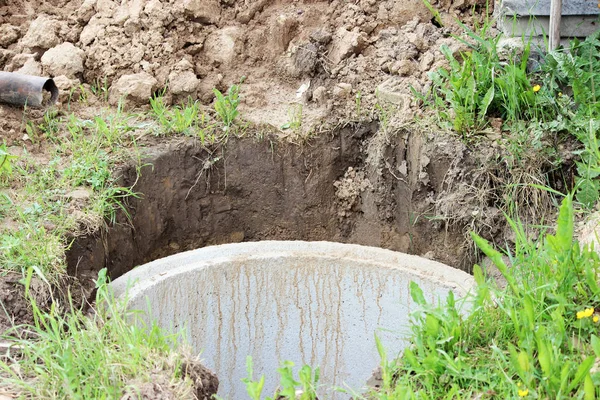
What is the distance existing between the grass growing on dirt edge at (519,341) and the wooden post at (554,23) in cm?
156

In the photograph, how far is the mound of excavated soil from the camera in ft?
14.5

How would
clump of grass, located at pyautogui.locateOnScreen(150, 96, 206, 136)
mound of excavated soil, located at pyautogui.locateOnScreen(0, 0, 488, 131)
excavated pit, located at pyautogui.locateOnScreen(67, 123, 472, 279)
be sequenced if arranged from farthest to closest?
mound of excavated soil, located at pyautogui.locateOnScreen(0, 0, 488, 131) < clump of grass, located at pyautogui.locateOnScreen(150, 96, 206, 136) < excavated pit, located at pyautogui.locateOnScreen(67, 123, 472, 279)

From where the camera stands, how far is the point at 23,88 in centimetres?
397

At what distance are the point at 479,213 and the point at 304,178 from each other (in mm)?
1053

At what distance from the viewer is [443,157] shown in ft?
12.9

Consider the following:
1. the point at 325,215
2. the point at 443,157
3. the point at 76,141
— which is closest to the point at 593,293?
the point at 443,157

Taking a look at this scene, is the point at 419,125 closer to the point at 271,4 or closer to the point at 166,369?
the point at 271,4

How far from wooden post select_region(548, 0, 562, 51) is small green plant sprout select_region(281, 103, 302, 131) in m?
1.39

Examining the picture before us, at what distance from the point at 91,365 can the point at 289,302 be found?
1254 mm

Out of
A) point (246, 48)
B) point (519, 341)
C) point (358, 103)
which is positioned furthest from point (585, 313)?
point (246, 48)

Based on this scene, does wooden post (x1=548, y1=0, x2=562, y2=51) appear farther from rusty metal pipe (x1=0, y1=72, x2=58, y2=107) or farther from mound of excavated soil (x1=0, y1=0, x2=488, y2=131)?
rusty metal pipe (x1=0, y1=72, x2=58, y2=107)

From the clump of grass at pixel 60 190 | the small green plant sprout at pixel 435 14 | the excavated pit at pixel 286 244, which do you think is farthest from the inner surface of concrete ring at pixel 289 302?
the small green plant sprout at pixel 435 14

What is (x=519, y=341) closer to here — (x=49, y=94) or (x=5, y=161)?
(x=5, y=161)

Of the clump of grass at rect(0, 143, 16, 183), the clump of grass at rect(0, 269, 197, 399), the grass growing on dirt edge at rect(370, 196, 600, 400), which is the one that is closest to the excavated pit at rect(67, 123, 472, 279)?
the clump of grass at rect(0, 143, 16, 183)
